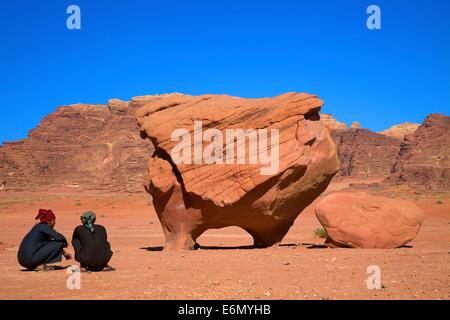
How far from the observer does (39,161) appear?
136 meters

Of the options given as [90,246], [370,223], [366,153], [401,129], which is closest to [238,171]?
[370,223]

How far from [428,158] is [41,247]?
82152mm

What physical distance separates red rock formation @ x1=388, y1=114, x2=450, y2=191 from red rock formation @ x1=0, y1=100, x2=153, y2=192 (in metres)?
44.9

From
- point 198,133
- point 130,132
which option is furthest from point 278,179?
point 130,132

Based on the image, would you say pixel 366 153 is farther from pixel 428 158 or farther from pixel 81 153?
pixel 81 153

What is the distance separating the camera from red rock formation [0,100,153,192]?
112875 mm

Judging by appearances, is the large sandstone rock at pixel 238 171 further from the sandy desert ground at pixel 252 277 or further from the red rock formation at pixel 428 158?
the red rock formation at pixel 428 158

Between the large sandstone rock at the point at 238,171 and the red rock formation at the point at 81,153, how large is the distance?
82772 millimetres

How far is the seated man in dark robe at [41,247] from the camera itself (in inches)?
402

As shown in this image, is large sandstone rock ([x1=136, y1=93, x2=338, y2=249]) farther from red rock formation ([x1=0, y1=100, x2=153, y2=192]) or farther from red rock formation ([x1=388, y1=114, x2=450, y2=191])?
red rock formation ([x1=0, y1=100, x2=153, y2=192])

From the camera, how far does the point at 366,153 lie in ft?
425

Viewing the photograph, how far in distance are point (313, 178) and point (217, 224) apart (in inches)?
117

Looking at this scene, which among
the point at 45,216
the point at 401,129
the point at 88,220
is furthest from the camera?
the point at 401,129
